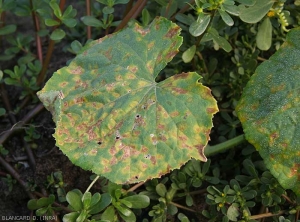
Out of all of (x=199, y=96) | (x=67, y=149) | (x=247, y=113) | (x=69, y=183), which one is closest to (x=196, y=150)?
(x=199, y=96)

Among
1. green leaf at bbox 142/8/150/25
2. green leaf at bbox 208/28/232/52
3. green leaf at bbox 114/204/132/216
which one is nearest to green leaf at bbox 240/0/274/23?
green leaf at bbox 208/28/232/52

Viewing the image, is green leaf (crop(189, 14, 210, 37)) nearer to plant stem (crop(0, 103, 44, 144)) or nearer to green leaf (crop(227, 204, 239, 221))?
green leaf (crop(227, 204, 239, 221))

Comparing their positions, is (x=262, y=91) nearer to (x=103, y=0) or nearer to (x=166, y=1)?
(x=166, y=1)

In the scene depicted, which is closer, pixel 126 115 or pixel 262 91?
pixel 126 115

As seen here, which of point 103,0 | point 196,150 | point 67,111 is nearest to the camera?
point 196,150

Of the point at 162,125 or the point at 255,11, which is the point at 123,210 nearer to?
the point at 162,125

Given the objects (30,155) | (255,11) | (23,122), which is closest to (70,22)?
(23,122)

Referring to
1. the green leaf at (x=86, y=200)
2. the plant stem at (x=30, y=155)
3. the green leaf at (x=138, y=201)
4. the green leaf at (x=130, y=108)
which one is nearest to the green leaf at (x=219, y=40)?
the green leaf at (x=130, y=108)
